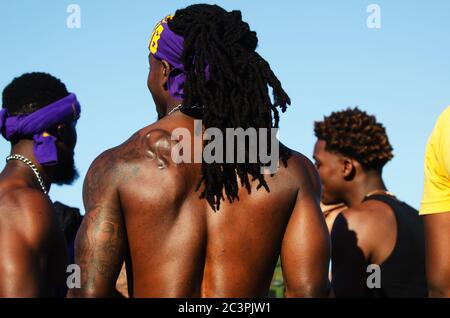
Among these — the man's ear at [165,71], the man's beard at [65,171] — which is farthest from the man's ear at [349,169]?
the man's ear at [165,71]

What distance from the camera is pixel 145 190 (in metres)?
3.45

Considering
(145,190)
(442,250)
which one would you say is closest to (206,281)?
(145,190)

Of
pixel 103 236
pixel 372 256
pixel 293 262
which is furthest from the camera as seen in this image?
pixel 372 256

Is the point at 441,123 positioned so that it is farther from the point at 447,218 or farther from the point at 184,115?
the point at 184,115

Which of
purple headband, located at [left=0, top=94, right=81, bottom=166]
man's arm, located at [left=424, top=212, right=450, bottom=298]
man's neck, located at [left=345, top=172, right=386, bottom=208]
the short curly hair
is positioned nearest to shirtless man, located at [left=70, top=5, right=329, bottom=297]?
man's arm, located at [left=424, top=212, right=450, bottom=298]

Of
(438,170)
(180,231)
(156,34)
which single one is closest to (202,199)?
(180,231)

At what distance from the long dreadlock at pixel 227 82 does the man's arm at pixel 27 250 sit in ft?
3.07

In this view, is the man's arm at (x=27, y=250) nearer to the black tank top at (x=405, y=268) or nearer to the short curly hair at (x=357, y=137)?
the black tank top at (x=405, y=268)

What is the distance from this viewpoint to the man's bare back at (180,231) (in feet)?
11.3

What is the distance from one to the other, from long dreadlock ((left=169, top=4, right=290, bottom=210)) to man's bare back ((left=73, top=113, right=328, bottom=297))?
0.28 feet

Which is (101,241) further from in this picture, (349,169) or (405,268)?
(349,169)

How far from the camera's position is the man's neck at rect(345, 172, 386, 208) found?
19.5 ft

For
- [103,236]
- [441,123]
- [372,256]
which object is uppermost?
[441,123]
